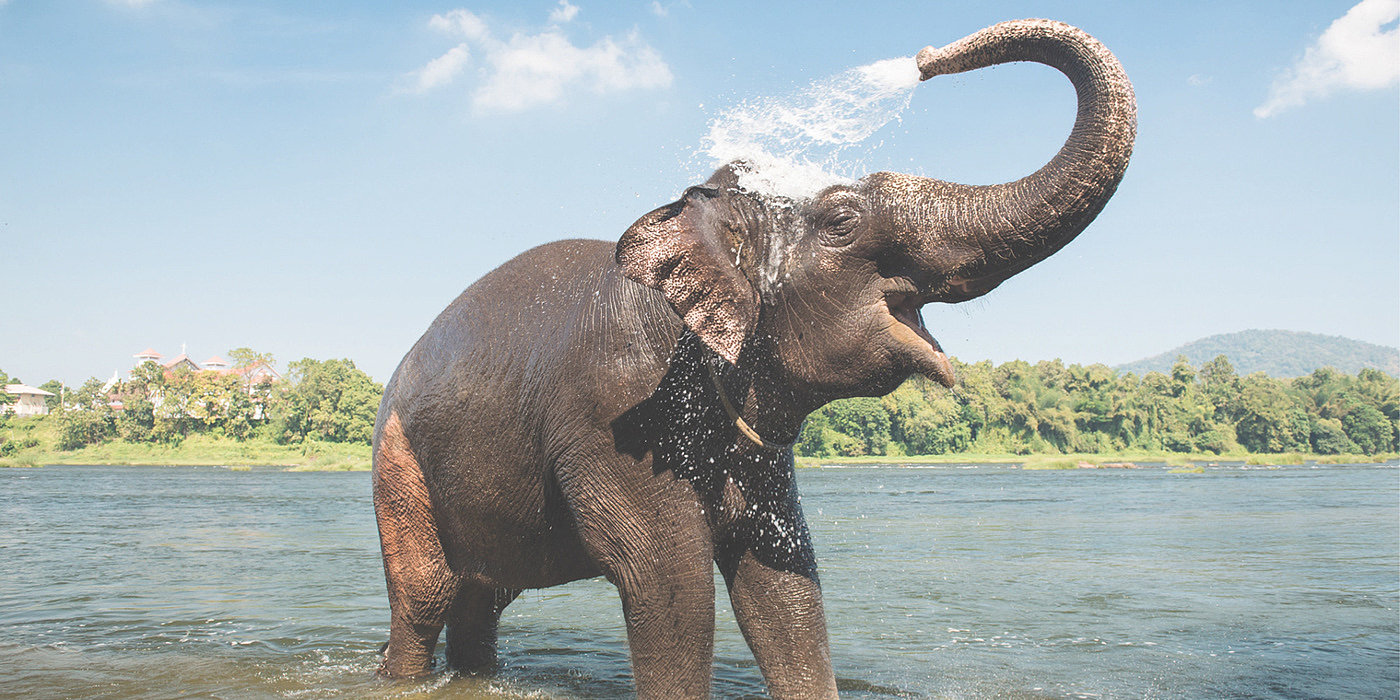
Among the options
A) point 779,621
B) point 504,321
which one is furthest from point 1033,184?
point 504,321

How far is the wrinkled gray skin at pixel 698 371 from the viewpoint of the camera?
294 centimetres

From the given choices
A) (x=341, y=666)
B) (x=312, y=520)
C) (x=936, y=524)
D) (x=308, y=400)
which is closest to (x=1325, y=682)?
(x=341, y=666)

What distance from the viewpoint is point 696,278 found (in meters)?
3.24

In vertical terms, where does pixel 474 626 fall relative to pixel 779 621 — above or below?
below

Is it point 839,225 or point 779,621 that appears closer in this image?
point 839,225

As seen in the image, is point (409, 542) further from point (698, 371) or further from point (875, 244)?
point (875, 244)

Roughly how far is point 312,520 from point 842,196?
25052mm

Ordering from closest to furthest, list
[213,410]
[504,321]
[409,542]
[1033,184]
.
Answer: [1033,184] < [504,321] < [409,542] < [213,410]

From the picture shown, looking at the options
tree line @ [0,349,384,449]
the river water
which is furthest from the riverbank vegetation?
the river water

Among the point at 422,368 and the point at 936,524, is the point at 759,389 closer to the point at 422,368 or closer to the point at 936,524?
the point at 422,368

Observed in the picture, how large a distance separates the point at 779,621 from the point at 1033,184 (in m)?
2.01

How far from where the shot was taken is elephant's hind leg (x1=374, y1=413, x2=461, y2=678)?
4.73 metres

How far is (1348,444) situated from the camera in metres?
93.4

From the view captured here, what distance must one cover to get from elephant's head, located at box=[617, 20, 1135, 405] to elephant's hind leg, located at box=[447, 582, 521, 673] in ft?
7.80
